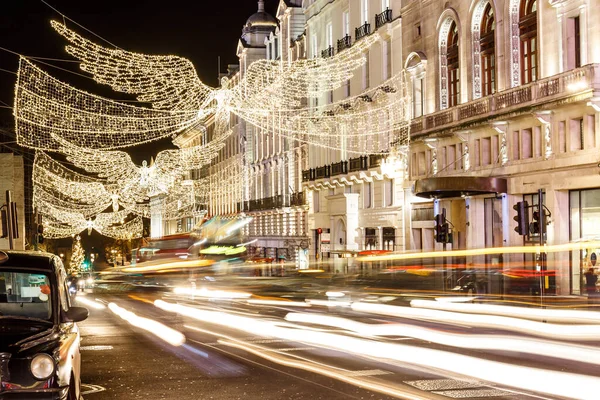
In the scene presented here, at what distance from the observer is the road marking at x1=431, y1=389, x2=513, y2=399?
11.1 metres

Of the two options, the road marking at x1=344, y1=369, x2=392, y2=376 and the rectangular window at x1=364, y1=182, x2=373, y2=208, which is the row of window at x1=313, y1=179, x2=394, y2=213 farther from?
the road marking at x1=344, y1=369, x2=392, y2=376

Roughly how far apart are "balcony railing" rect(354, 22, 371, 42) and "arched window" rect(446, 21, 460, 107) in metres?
9.60

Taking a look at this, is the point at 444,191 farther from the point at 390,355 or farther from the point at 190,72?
the point at 390,355

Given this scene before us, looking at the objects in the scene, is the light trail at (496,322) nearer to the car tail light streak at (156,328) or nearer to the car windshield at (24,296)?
the car tail light streak at (156,328)

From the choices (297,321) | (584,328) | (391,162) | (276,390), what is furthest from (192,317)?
(391,162)

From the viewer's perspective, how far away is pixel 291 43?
2783 inches

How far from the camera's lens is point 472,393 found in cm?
1130

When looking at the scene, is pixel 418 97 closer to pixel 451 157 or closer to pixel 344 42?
Result: pixel 451 157

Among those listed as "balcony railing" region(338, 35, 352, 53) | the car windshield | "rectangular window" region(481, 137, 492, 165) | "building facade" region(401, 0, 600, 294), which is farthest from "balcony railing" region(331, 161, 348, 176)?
the car windshield

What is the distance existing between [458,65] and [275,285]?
12.1m

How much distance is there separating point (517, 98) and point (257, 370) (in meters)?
24.3

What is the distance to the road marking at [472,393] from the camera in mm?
11094

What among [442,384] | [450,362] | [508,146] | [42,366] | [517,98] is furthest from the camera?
[508,146]

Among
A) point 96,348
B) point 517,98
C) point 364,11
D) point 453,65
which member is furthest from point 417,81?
point 96,348
